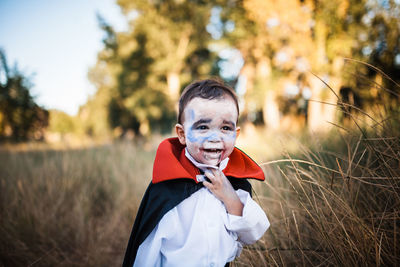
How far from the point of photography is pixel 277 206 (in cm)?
232

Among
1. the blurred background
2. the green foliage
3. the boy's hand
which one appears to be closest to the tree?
the blurred background

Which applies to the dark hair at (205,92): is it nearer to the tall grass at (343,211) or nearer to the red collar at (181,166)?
the red collar at (181,166)

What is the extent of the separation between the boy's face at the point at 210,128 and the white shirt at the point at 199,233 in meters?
0.23

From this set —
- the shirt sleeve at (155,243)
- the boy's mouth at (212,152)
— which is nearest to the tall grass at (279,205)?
the boy's mouth at (212,152)

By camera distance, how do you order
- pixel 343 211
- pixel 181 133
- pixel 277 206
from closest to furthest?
pixel 181 133 < pixel 343 211 < pixel 277 206

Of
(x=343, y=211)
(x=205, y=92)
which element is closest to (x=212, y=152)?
(x=205, y=92)

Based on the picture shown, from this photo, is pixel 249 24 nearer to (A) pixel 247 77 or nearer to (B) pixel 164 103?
(A) pixel 247 77

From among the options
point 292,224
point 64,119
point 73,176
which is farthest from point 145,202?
point 64,119

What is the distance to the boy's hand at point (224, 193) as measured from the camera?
1141 millimetres

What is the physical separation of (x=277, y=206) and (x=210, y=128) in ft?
5.49

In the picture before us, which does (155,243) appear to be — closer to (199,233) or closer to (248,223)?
(199,233)

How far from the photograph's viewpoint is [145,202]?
1271mm

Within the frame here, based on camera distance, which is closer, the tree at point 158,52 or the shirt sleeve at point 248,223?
the shirt sleeve at point 248,223

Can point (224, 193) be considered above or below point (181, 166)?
below
